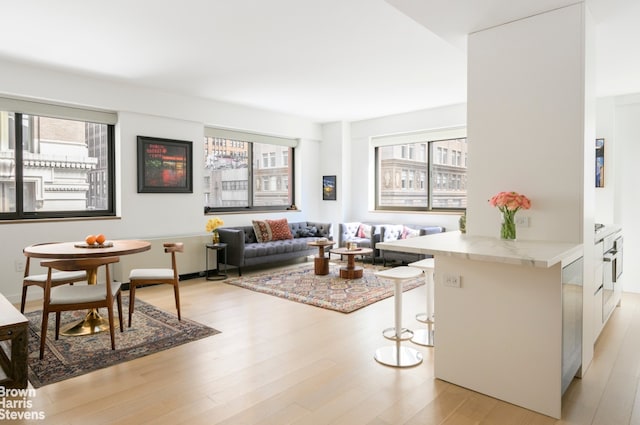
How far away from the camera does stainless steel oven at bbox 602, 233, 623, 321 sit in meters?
3.63

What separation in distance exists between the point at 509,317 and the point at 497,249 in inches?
17.2

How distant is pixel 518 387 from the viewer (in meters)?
2.41

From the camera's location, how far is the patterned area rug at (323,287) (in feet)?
15.5

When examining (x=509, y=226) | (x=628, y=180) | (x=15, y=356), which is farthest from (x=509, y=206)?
(x=628, y=180)

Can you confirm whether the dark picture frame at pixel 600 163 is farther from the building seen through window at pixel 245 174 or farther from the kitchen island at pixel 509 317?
the building seen through window at pixel 245 174

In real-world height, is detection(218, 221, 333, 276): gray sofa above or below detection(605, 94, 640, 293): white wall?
below

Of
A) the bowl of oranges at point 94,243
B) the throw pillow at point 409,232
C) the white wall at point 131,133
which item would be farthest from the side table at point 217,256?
the throw pillow at point 409,232

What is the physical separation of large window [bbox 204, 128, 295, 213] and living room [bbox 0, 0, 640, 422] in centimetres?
23

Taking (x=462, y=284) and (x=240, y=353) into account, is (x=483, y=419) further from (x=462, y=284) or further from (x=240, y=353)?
(x=240, y=353)

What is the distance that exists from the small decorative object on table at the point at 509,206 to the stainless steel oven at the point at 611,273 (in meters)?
1.36

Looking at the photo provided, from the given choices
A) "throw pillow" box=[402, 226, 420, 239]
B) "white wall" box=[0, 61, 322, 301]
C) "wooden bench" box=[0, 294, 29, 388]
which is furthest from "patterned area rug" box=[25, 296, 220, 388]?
"throw pillow" box=[402, 226, 420, 239]

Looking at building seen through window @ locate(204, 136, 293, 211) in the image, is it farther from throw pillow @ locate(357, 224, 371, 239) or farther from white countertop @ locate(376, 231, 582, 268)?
white countertop @ locate(376, 231, 582, 268)

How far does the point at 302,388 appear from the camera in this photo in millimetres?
2643

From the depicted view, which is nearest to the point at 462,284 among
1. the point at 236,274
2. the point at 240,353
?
the point at 240,353
